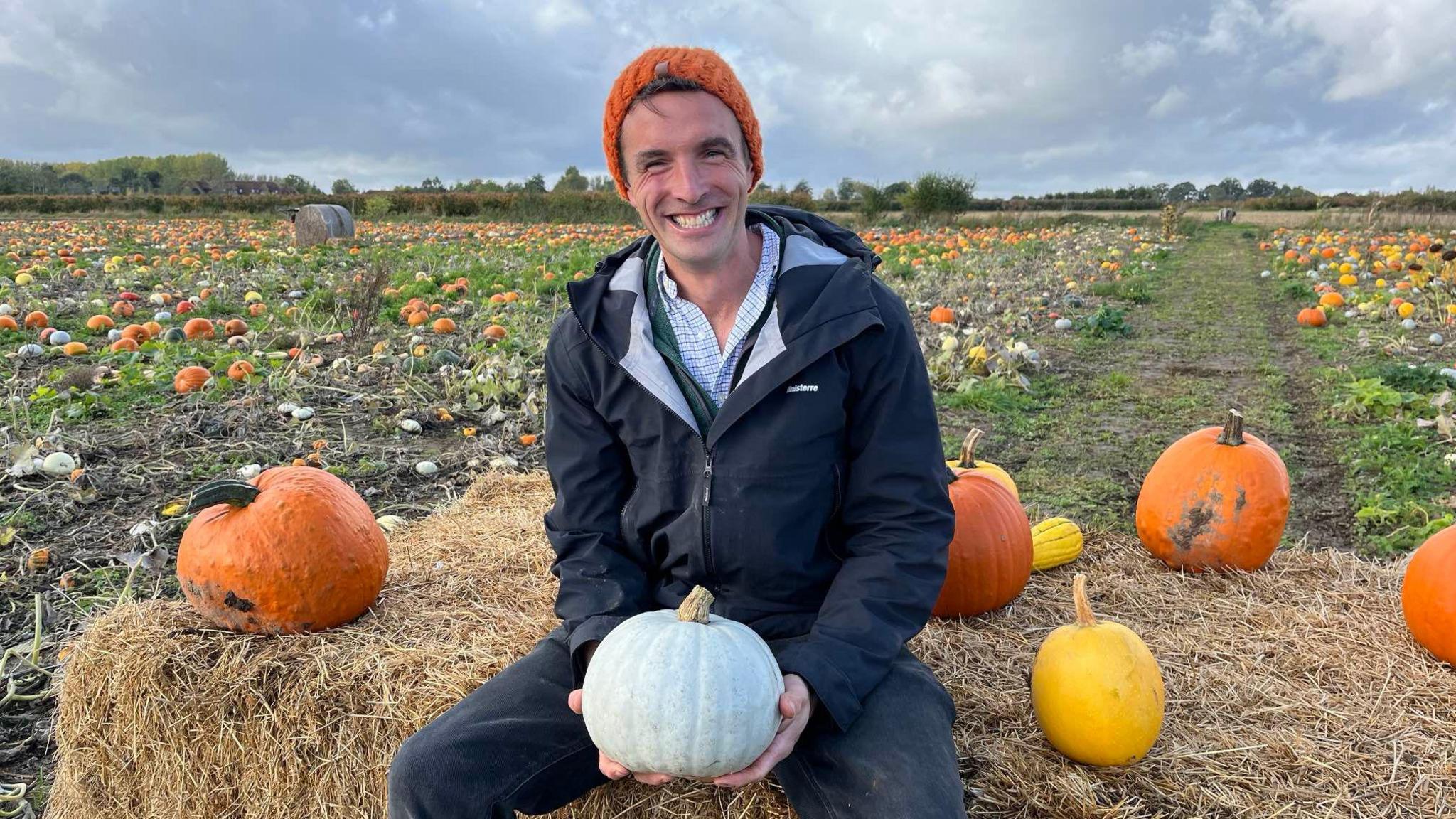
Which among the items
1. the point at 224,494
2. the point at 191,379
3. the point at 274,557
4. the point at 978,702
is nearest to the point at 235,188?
the point at 191,379

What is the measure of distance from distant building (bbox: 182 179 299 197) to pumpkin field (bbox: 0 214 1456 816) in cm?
3229

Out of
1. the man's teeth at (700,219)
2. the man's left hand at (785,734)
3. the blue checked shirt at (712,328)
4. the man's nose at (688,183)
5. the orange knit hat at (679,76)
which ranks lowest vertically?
the man's left hand at (785,734)

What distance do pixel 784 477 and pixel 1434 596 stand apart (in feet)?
6.82

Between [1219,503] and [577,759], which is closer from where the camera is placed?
[577,759]

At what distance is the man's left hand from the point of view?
1.93 metres

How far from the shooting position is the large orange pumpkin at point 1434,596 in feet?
8.66

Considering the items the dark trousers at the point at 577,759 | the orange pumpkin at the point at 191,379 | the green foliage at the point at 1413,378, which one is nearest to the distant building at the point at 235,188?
the orange pumpkin at the point at 191,379

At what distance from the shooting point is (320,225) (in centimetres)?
1995

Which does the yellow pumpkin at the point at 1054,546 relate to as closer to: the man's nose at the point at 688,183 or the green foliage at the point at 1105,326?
the man's nose at the point at 688,183

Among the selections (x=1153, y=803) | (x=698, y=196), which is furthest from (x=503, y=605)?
Result: (x=1153, y=803)

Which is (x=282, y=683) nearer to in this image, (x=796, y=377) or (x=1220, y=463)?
(x=796, y=377)

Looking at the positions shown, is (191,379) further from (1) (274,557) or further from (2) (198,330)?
(1) (274,557)

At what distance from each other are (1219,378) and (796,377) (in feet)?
23.2

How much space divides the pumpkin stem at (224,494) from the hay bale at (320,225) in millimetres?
18793
